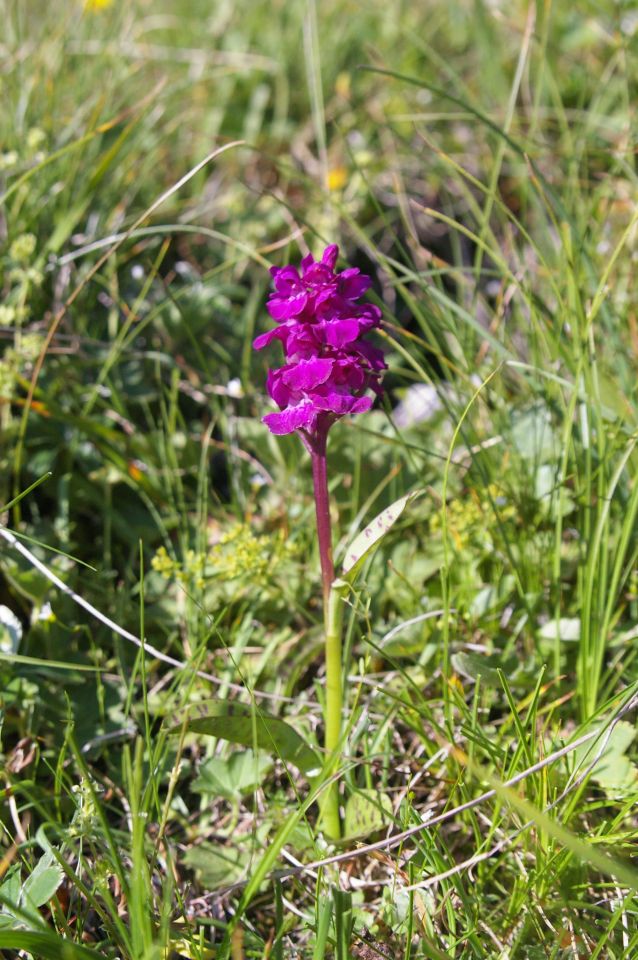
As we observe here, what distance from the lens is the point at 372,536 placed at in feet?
4.33

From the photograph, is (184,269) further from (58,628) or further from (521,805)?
(521,805)

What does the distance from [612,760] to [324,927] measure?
621 millimetres

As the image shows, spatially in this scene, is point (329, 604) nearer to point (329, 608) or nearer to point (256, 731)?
point (329, 608)

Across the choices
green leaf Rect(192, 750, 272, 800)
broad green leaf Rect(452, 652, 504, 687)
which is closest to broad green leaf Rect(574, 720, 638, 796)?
broad green leaf Rect(452, 652, 504, 687)

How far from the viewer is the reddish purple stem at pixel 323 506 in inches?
54.2

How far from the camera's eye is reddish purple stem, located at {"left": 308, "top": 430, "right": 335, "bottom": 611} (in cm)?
138

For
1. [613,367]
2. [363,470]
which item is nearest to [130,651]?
[363,470]

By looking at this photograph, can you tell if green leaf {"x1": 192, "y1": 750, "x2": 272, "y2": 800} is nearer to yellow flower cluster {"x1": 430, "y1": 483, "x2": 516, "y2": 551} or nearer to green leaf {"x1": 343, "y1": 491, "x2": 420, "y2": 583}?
green leaf {"x1": 343, "y1": 491, "x2": 420, "y2": 583}

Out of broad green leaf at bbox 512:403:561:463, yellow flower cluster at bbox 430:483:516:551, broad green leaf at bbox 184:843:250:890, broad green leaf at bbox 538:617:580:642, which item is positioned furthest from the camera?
broad green leaf at bbox 512:403:561:463

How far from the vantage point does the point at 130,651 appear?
1.87 meters

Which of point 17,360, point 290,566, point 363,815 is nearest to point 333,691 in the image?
point 363,815

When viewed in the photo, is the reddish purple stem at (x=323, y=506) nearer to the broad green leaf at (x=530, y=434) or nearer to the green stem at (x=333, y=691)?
the green stem at (x=333, y=691)

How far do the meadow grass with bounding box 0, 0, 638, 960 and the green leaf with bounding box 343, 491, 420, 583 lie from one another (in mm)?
107

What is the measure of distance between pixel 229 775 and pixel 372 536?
57 centimetres
